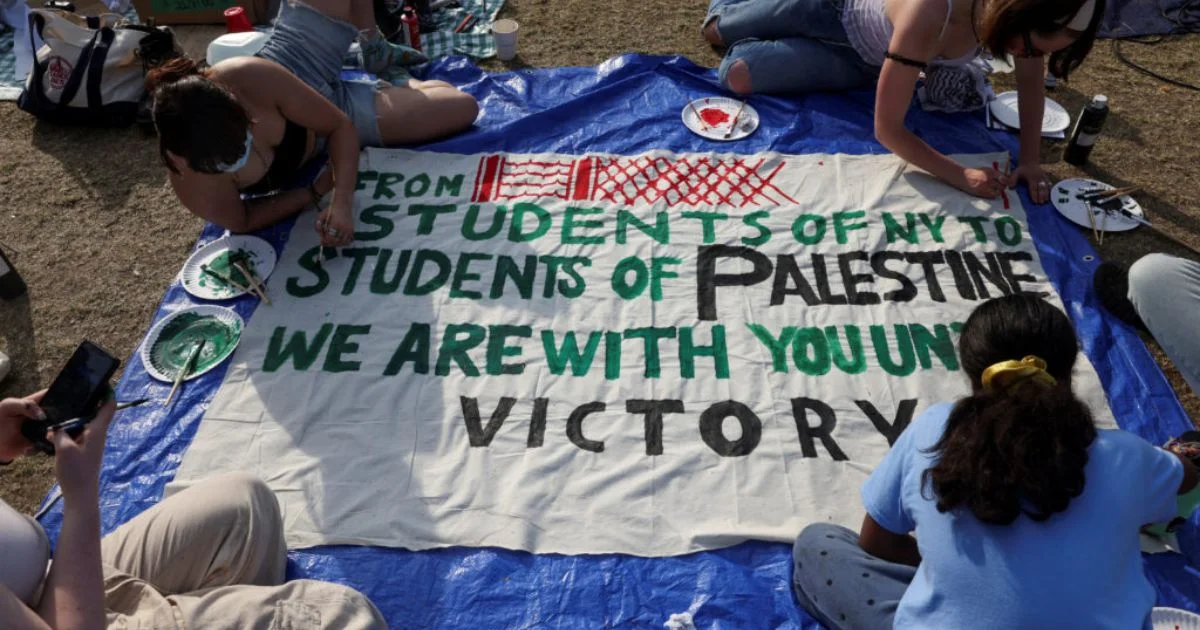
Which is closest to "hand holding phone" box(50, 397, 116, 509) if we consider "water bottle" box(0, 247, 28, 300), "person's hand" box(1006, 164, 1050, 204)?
"water bottle" box(0, 247, 28, 300)

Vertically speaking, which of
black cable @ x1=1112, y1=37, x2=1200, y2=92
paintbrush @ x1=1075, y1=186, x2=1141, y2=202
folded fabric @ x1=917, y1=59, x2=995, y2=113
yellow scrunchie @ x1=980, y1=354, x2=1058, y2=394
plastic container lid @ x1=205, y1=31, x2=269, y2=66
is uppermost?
yellow scrunchie @ x1=980, y1=354, x2=1058, y2=394

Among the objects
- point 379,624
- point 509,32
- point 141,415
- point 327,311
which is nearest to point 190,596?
point 379,624

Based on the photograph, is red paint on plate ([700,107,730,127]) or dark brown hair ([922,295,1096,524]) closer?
dark brown hair ([922,295,1096,524])

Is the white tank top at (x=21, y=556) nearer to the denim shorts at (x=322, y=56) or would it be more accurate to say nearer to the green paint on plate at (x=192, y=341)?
the green paint on plate at (x=192, y=341)

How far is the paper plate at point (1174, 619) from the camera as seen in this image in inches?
68.7

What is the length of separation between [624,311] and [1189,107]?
2.90m

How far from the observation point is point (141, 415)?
2.36 metres

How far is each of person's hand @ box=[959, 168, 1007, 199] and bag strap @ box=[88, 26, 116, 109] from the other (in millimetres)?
3706

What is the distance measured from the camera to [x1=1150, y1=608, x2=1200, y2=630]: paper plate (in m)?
1.75

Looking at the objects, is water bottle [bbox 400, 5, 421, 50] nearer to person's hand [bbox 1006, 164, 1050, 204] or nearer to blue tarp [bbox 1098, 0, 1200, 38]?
person's hand [bbox 1006, 164, 1050, 204]

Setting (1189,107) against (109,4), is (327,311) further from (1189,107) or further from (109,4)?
(1189,107)

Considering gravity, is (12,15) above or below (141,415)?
above

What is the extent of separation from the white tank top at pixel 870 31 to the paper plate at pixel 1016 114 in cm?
38

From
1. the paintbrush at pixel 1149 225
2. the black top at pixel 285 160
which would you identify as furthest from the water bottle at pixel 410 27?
the paintbrush at pixel 1149 225
